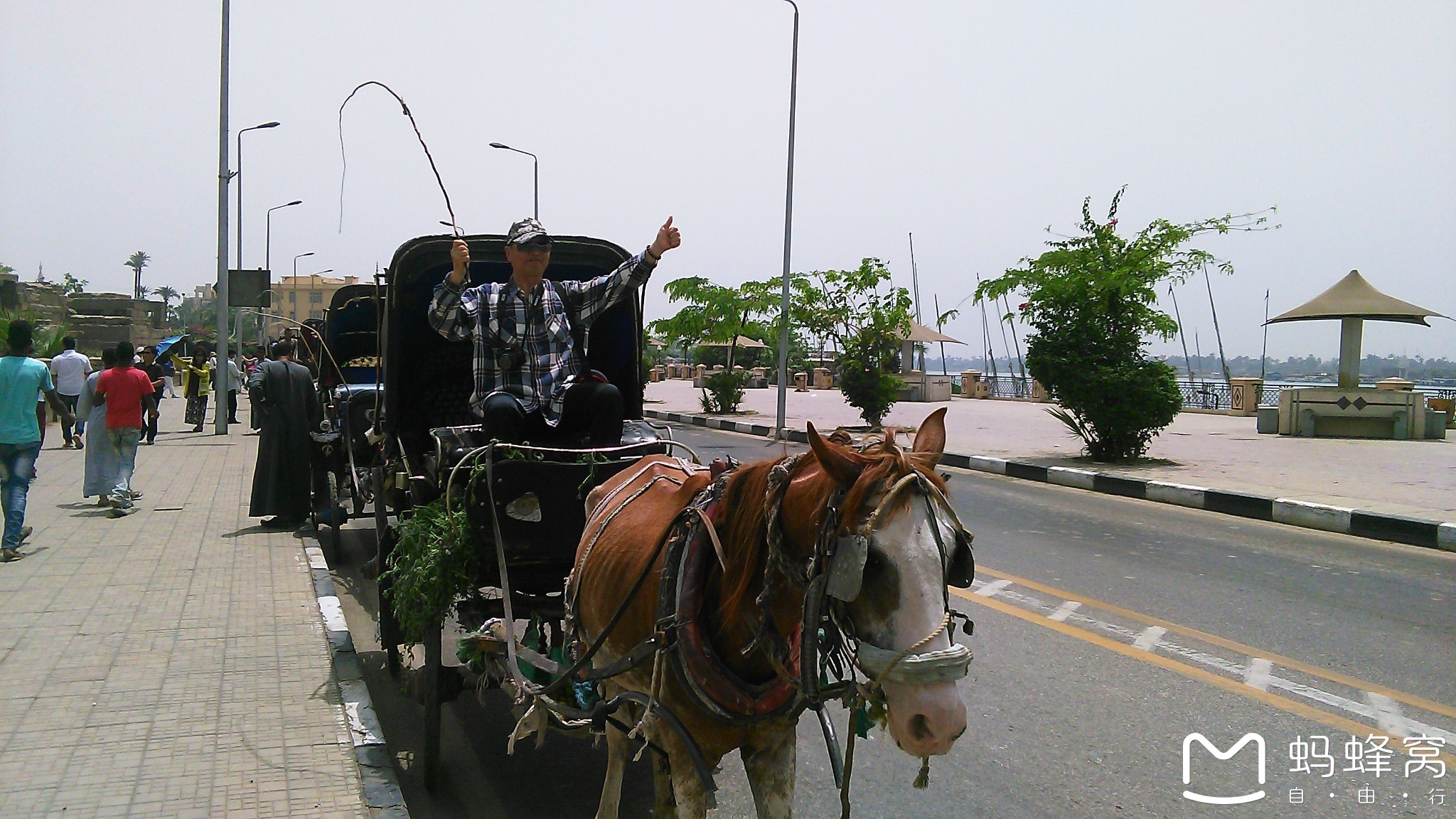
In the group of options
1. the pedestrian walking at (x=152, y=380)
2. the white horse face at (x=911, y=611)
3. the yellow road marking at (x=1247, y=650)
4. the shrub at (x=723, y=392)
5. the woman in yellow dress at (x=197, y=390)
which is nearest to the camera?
the white horse face at (x=911, y=611)

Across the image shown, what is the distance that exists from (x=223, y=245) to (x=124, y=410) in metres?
11.2

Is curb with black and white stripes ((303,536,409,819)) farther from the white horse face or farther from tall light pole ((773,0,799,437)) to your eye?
tall light pole ((773,0,799,437))

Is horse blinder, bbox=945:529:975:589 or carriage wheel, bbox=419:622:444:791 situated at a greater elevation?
horse blinder, bbox=945:529:975:589

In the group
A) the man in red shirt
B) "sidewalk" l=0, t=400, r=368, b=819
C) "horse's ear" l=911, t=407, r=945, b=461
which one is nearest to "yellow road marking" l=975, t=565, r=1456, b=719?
"horse's ear" l=911, t=407, r=945, b=461

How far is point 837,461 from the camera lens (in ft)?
6.69

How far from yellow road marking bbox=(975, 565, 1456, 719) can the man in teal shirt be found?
7.21 m

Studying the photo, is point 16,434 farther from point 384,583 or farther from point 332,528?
point 384,583

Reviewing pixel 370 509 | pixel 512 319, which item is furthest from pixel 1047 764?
pixel 370 509

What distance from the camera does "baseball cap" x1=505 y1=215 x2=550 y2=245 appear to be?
13.6 ft

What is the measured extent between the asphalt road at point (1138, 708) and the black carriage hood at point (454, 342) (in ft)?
4.12

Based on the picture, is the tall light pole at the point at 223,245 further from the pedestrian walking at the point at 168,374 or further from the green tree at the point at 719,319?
the green tree at the point at 719,319

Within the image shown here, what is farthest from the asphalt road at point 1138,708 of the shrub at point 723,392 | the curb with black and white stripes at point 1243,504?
the shrub at point 723,392

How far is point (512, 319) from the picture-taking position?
4.26 m

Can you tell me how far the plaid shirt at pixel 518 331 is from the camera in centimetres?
419
